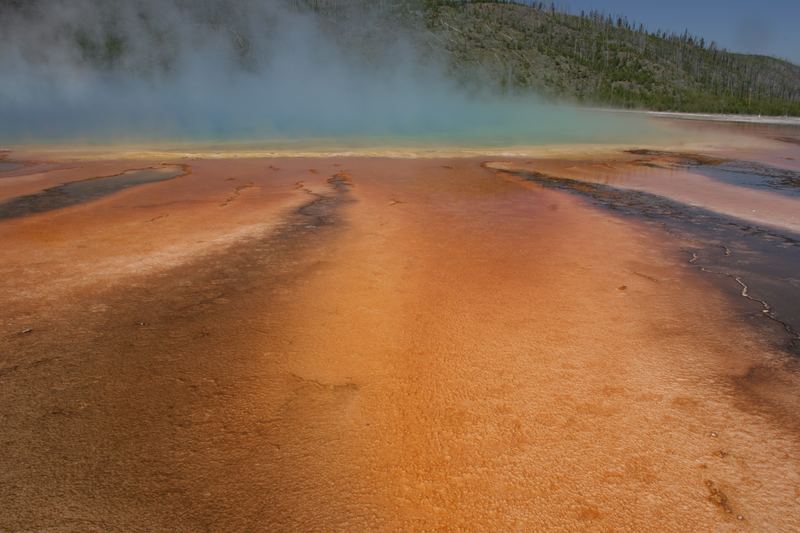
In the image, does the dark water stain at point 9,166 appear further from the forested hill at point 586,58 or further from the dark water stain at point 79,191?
the forested hill at point 586,58

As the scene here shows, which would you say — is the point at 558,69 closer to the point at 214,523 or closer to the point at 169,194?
the point at 169,194

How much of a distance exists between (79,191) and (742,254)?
1075cm

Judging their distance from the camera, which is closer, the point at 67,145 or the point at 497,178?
the point at 497,178

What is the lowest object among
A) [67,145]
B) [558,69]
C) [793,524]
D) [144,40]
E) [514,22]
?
[793,524]

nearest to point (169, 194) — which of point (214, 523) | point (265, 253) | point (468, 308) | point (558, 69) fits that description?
point (265, 253)

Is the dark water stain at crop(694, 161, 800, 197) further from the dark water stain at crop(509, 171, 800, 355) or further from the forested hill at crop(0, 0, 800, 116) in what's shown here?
the forested hill at crop(0, 0, 800, 116)

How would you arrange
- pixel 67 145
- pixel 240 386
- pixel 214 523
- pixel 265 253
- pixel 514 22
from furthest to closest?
pixel 514 22 → pixel 67 145 → pixel 265 253 → pixel 240 386 → pixel 214 523

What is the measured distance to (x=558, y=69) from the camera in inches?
3546

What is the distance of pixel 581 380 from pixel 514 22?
11603 cm

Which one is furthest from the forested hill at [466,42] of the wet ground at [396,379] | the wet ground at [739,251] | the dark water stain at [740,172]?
the wet ground at [396,379]

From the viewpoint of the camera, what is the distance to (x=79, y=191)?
9547mm

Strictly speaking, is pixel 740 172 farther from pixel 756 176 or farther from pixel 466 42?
pixel 466 42

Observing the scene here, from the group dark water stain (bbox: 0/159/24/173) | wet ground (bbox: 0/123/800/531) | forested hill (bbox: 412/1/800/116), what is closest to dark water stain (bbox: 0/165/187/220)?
wet ground (bbox: 0/123/800/531)

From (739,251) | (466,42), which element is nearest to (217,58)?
(466,42)
